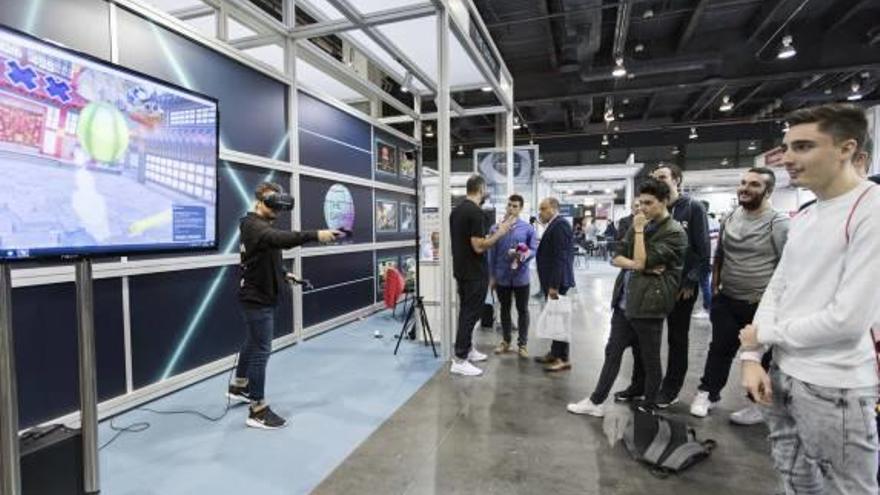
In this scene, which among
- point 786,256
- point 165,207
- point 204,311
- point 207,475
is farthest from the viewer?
point 204,311

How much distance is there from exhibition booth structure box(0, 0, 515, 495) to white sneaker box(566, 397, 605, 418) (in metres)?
1.45

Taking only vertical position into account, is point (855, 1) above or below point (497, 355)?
above

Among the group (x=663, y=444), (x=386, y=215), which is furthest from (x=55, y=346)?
(x=386, y=215)

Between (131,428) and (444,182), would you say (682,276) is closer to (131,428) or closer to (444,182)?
(444,182)

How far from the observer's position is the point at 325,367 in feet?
13.2

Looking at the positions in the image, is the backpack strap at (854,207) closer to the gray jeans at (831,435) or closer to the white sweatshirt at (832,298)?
the white sweatshirt at (832,298)

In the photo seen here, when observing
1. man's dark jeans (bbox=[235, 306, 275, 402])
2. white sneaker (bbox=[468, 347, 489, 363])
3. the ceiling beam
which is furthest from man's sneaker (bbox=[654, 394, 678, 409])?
the ceiling beam

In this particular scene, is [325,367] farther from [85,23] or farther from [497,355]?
[85,23]

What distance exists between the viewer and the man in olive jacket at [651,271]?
2.57m

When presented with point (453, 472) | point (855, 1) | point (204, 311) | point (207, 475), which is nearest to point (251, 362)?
point (207, 475)

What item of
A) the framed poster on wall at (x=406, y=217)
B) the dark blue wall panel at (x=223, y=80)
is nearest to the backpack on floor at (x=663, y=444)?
the dark blue wall panel at (x=223, y=80)

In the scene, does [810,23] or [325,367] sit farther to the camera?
[810,23]

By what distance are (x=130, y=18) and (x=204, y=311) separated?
2188mm

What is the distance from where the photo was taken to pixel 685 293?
2971 millimetres
